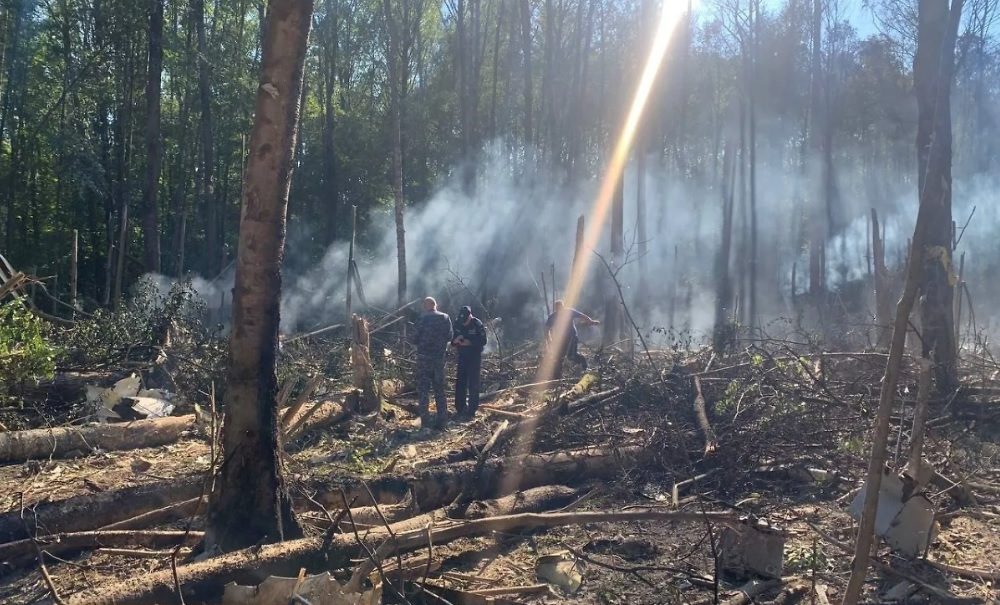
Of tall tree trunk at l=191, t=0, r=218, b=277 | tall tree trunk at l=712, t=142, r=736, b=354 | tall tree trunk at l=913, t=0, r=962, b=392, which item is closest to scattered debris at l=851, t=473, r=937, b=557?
tall tree trunk at l=913, t=0, r=962, b=392

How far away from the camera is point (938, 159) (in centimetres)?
975

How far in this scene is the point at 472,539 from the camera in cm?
570

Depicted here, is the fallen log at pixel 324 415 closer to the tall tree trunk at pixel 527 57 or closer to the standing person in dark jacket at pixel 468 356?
the standing person in dark jacket at pixel 468 356

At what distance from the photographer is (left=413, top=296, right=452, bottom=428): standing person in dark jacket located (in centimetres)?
1024

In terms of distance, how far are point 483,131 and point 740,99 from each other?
10323 millimetres

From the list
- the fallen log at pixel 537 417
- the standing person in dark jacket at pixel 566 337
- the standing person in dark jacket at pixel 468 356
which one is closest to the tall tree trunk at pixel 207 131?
the standing person in dark jacket at pixel 566 337

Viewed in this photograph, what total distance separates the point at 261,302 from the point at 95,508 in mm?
2040

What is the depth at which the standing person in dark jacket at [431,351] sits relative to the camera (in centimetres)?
1024

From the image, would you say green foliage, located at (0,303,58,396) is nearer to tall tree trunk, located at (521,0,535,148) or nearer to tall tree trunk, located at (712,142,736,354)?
tall tree trunk, located at (712,142,736,354)

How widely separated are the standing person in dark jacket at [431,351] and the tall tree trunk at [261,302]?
522 cm

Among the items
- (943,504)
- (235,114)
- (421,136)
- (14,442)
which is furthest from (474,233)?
(943,504)

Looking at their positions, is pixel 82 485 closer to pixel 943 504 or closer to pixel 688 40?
pixel 943 504

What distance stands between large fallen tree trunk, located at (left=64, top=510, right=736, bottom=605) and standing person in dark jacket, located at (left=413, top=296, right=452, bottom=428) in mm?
5021

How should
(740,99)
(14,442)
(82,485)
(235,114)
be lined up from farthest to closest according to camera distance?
(740,99), (235,114), (14,442), (82,485)
